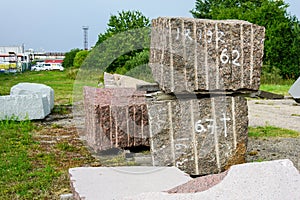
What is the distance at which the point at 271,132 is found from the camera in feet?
27.9

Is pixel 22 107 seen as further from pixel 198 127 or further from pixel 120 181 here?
pixel 120 181

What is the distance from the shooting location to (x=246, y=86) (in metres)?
5.00

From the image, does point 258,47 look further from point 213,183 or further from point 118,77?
point 118,77

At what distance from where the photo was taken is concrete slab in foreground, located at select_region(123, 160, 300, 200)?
8.59ft

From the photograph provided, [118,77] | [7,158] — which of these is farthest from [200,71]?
[118,77]

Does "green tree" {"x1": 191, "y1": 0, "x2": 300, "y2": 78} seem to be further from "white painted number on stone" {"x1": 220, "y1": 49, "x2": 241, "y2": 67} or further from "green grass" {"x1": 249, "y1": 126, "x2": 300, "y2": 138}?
"white painted number on stone" {"x1": 220, "y1": 49, "x2": 241, "y2": 67}

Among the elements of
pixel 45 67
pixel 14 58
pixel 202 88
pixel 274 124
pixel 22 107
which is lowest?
pixel 274 124

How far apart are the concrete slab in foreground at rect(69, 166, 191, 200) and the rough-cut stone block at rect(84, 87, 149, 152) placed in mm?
1923

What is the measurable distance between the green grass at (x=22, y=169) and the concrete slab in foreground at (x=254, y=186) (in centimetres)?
229

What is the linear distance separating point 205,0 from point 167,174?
36940 mm

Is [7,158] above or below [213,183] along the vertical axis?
below

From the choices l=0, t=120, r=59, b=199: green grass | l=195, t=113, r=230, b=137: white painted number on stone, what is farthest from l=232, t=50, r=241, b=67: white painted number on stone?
l=0, t=120, r=59, b=199: green grass

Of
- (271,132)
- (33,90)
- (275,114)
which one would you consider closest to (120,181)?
(271,132)

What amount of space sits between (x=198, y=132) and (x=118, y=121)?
167 cm
